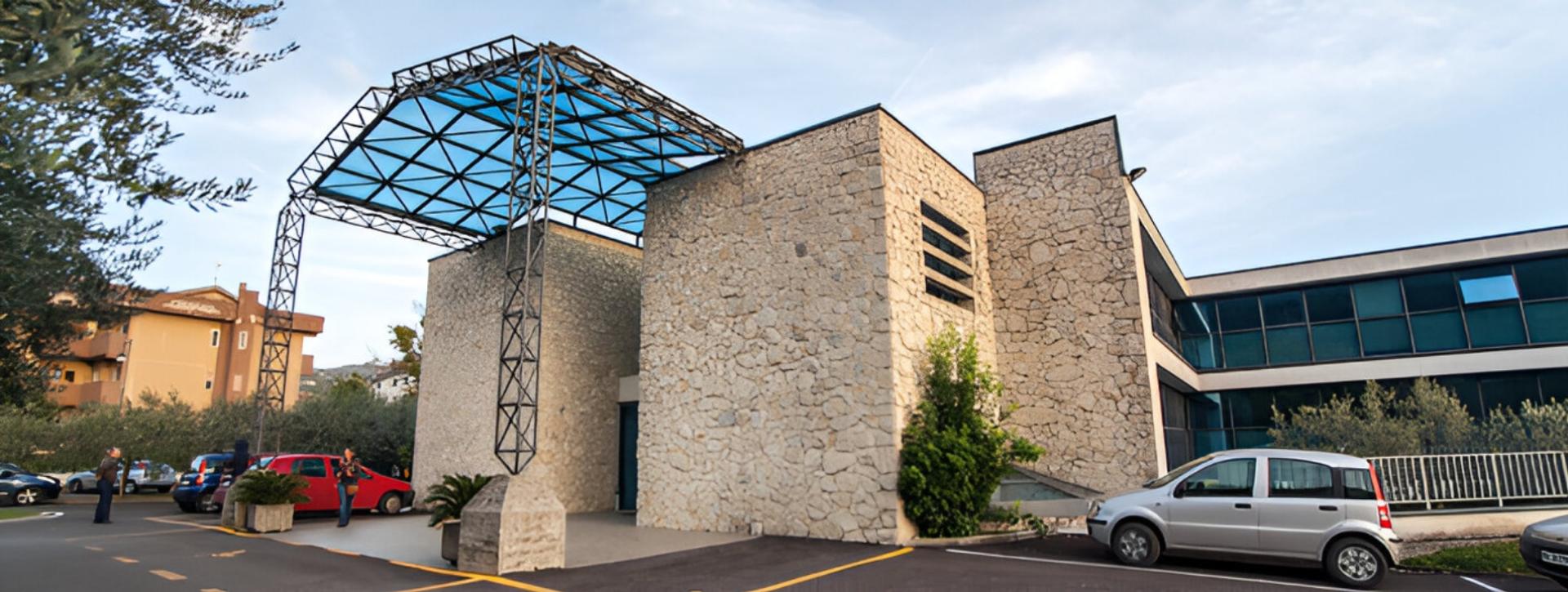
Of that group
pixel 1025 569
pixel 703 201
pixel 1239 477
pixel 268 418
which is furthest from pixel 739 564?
pixel 268 418

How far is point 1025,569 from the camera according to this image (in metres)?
8.73

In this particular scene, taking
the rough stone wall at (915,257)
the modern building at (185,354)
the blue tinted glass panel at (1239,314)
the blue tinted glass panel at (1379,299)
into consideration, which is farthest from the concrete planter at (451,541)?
the modern building at (185,354)

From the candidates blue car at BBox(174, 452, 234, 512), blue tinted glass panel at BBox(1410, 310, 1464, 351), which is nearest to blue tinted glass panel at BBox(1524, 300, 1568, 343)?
blue tinted glass panel at BBox(1410, 310, 1464, 351)

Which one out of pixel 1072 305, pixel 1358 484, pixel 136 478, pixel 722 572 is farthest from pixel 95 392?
pixel 1358 484

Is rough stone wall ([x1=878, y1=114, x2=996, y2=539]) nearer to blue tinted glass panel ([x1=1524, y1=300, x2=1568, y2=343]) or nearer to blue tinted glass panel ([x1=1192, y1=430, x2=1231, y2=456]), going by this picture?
blue tinted glass panel ([x1=1192, y1=430, x2=1231, y2=456])

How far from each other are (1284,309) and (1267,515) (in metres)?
11.6

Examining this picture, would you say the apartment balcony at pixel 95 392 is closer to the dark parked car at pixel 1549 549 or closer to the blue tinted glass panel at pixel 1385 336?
the dark parked car at pixel 1549 549

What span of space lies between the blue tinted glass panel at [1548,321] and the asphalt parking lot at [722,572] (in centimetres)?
1084

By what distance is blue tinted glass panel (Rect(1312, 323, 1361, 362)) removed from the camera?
56.7 feet

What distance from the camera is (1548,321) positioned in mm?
15984

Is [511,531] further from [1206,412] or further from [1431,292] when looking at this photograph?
[1431,292]

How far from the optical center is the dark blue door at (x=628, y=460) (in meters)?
17.1

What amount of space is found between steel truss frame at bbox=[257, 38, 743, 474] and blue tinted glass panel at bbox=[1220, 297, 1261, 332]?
12806mm

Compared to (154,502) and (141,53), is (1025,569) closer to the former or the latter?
(141,53)
